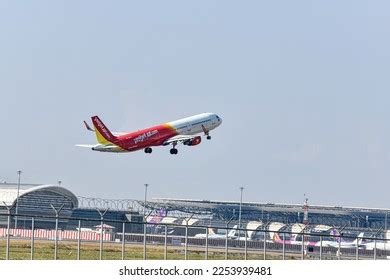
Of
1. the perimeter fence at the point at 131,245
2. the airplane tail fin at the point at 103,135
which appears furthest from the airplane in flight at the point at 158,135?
the perimeter fence at the point at 131,245

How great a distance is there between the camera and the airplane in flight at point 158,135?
146 meters

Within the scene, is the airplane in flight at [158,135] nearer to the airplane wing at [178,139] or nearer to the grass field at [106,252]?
the airplane wing at [178,139]

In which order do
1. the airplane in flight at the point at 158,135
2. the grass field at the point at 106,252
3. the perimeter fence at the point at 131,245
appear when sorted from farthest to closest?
the airplane in flight at the point at 158,135 → the perimeter fence at the point at 131,245 → the grass field at the point at 106,252

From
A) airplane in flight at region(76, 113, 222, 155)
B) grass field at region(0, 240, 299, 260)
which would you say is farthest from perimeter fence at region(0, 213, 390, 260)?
airplane in flight at region(76, 113, 222, 155)

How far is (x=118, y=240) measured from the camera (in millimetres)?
73500

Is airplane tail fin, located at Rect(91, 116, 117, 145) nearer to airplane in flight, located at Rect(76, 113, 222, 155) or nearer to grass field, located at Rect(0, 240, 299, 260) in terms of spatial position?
airplane in flight, located at Rect(76, 113, 222, 155)

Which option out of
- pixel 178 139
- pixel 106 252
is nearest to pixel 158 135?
pixel 178 139

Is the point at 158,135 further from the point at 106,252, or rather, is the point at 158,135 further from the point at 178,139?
the point at 106,252

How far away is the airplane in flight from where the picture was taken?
146500 millimetres

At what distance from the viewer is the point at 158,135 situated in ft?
495

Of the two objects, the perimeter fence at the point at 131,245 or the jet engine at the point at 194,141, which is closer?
the perimeter fence at the point at 131,245

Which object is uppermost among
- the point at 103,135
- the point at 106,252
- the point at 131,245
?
the point at 103,135
